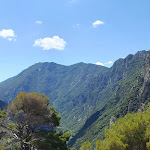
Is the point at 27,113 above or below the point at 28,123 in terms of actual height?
above

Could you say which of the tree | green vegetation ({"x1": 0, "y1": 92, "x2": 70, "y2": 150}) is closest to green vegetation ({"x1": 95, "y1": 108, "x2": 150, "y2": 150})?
green vegetation ({"x1": 0, "y1": 92, "x2": 70, "y2": 150})


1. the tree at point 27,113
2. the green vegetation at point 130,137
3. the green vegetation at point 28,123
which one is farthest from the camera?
the tree at point 27,113

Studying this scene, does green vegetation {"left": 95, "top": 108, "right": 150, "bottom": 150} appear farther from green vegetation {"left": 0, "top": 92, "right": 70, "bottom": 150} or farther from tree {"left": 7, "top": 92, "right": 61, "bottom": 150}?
tree {"left": 7, "top": 92, "right": 61, "bottom": 150}

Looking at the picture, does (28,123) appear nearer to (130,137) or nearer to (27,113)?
Answer: (27,113)

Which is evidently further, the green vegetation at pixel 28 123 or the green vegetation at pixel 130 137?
the green vegetation at pixel 28 123

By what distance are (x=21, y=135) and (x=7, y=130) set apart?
1940 millimetres

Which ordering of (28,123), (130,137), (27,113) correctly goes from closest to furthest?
1. (130,137)
2. (27,113)
3. (28,123)

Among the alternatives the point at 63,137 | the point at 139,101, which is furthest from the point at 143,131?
the point at 139,101

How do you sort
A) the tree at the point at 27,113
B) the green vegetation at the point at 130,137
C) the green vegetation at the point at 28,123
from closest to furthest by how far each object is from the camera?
the green vegetation at the point at 130,137
the green vegetation at the point at 28,123
the tree at the point at 27,113

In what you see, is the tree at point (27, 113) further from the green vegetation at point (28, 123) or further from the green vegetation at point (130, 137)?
the green vegetation at point (130, 137)

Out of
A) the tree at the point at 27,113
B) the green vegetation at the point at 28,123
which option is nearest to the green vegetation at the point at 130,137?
the green vegetation at the point at 28,123

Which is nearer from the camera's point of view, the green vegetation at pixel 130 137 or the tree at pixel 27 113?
the green vegetation at pixel 130 137

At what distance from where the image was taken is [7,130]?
18469 millimetres

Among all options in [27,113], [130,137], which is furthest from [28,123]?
[130,137]
